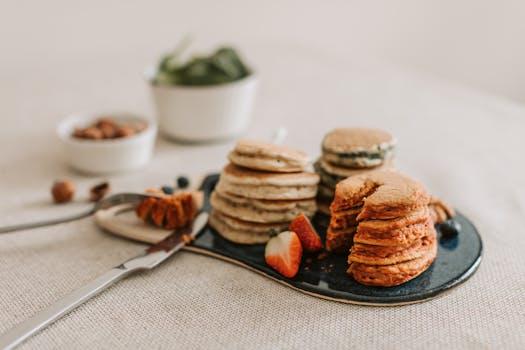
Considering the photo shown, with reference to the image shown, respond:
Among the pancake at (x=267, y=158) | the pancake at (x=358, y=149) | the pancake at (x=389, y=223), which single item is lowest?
the pancake at (x=389, y=223)

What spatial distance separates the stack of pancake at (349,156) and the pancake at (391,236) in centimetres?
30

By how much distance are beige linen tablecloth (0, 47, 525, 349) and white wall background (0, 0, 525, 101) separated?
1.58ft

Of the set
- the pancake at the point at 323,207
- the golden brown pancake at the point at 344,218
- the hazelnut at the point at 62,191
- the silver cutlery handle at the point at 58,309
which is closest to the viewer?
the silver cutlery handle at the point at 58,309

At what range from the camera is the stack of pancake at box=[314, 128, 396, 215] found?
1737mm

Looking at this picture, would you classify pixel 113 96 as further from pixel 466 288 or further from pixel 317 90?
pixel 466 288

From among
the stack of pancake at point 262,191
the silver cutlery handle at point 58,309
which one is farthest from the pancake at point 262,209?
the silver cutlery handle at point 58,309

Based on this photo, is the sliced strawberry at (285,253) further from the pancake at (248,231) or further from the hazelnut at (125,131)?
the hazelnut at (125,131)

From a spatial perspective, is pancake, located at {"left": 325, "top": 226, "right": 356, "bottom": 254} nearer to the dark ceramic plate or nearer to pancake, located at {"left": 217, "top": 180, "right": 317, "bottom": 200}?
the dark ceramic plate

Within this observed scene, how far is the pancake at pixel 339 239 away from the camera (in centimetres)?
162

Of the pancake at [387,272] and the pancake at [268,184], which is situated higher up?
the pancake at [268,184]

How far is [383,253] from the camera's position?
147 centimetres

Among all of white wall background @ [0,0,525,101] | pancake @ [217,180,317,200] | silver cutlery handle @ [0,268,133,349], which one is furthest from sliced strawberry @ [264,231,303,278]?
white wall background @ [0,0,525,101]

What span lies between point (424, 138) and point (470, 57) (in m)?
2.38

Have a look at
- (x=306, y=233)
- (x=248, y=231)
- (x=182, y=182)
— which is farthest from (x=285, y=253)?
(x=182, y=182)
